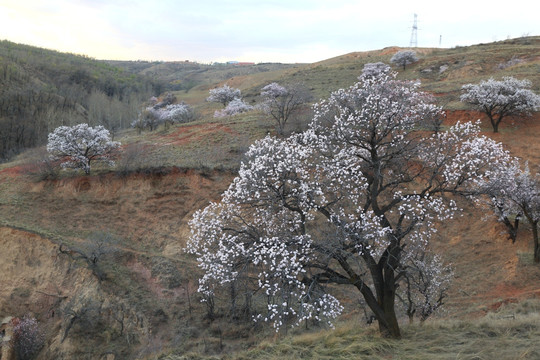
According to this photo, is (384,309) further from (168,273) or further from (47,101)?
(47,101)

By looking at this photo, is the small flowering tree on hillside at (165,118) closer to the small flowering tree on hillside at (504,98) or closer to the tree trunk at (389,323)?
the small flowering tree on hillside at (504,98)

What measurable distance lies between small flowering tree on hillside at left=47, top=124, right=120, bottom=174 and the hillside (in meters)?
0.98

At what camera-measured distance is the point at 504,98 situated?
21.7m

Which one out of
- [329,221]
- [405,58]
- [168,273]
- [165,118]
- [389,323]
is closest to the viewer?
[389,323]

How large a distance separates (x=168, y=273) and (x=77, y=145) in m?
10.3

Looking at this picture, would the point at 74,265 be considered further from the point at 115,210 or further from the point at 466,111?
the point at 466,111

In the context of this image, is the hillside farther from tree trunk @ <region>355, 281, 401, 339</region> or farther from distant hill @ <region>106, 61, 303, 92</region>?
distant hill @ <region>106, 61, 303, 92</region>

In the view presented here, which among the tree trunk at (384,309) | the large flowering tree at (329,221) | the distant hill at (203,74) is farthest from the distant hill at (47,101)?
the tree trunk at (384,309)

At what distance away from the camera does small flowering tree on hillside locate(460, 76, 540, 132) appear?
72.0 feet

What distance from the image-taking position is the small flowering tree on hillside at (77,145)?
2162 centimetres

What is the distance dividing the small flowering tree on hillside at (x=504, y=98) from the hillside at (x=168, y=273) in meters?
0.87

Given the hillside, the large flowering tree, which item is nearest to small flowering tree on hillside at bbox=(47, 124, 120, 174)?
the hillside

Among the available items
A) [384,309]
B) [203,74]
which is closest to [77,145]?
[384,309]

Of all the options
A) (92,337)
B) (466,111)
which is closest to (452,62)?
(466,111)
